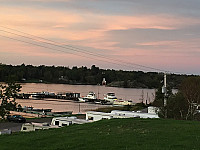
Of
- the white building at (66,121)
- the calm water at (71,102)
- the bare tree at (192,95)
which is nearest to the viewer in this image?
the white building at (66,121)

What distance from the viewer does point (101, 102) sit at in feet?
292

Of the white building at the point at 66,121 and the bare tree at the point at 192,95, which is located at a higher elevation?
the bare tree at the point at 192,95

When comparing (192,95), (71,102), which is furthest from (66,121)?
(71,102)

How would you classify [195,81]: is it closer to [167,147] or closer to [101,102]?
[167,147]

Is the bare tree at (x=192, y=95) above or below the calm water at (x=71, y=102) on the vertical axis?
above

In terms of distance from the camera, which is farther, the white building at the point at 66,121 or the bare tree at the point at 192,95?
the bare tree at the point at 192,95

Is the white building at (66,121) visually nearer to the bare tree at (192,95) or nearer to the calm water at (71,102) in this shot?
the bare tree at (192,95)

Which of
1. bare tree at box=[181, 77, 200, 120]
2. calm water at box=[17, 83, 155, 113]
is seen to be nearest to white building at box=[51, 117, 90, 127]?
bare tree at box=[181, 77, 200, 120]

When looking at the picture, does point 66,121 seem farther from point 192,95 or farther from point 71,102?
point 71,102

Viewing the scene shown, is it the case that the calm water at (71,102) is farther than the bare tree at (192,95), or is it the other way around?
the calm water at (71,102)

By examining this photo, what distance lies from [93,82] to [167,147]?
15602 centimetres

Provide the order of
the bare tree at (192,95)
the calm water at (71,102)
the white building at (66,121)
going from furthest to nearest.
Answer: the calm water at (71,102) < the bare tree at (192,95) < the white building at (66,121)

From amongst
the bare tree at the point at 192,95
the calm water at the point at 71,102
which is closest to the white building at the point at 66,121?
the bare tree at the point at 192,95

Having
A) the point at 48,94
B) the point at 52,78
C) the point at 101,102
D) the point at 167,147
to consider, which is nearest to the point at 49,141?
the point at 167,147
